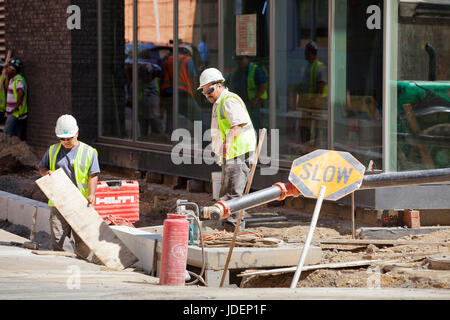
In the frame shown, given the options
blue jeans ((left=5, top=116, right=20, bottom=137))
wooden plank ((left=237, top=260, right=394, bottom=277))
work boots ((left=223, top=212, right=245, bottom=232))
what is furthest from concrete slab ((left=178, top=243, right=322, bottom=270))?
blue jeans ((left=5, top=116, right=20, bottom=137))

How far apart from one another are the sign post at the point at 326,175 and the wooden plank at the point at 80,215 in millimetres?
2950

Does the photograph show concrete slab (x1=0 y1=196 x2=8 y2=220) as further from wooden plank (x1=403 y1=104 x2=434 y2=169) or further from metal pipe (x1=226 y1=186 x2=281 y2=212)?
metal pipe (x1=226 y1=186 x2=281 y2=212)

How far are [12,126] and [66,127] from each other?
396 inches

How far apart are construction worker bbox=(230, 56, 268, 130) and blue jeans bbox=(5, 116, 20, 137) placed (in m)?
7.18

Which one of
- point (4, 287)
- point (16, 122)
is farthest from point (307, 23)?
point (16, 122)

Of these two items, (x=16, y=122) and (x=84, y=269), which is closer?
(x=84, y=269)

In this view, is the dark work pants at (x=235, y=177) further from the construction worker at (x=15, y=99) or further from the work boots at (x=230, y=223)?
the construction worker at (x=15, y=99)

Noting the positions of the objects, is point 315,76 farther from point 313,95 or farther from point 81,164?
point 81,164

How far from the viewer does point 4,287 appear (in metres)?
7.26

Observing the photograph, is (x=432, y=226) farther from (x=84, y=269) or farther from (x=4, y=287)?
(x=4, y=287)

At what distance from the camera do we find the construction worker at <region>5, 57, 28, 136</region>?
19.3 meters

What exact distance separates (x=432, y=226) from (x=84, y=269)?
4.73 meters

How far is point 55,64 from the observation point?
1845cm

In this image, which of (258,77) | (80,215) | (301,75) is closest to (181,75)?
(258,77)
